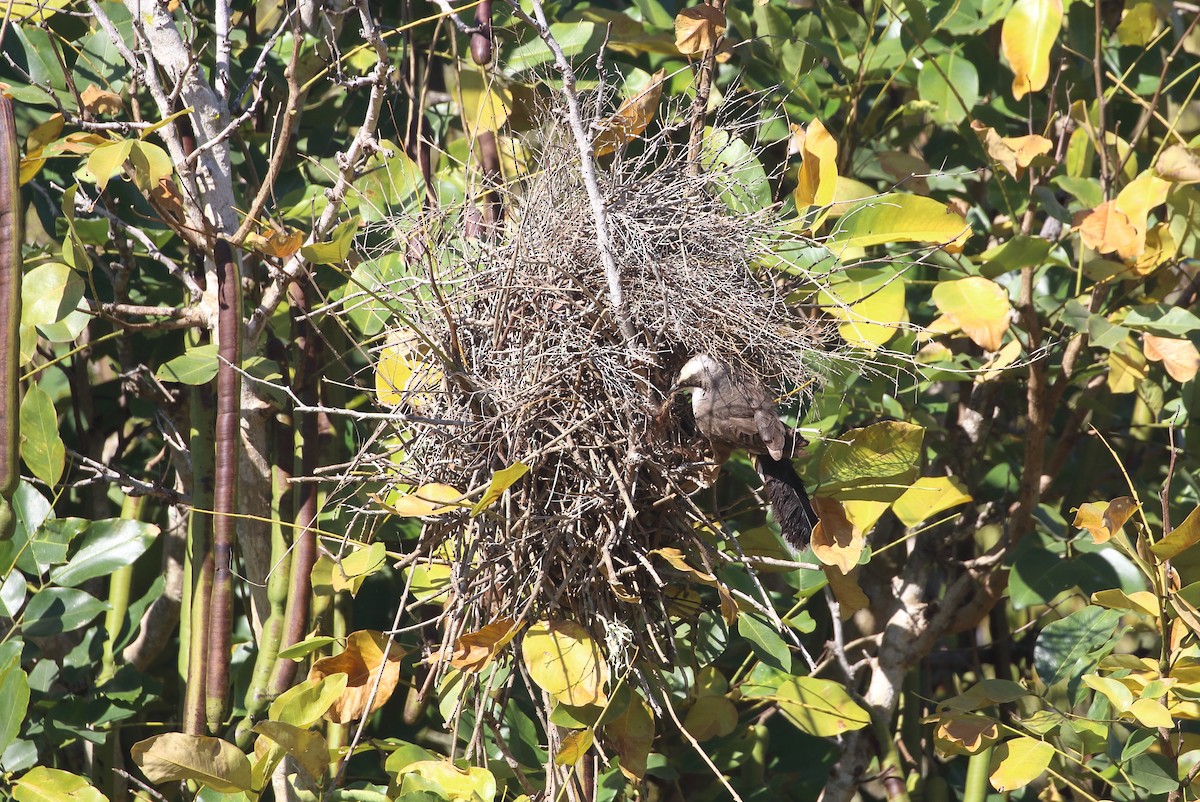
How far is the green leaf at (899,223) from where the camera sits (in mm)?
1804

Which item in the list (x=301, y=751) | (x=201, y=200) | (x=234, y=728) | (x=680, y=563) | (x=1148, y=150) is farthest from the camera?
(x=1148, y=150)

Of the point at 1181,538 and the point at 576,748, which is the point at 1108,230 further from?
the point at 576,748

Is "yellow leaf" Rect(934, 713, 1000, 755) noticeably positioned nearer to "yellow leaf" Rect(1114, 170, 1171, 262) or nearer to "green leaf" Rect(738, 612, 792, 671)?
"green leaf" Rect(738, 612, 792, 671)

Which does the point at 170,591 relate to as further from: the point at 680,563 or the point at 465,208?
the point at 680,563

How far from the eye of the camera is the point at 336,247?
170 cm

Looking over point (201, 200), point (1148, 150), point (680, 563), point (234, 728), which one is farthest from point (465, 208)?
point (1148, 150)

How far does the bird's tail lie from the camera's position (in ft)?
5.38

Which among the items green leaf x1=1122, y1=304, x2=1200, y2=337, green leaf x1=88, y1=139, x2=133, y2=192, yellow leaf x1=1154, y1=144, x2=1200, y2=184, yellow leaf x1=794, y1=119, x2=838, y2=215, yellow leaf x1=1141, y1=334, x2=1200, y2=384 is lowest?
yellow leaf x1=1141, y1=334, x2=1200, y2=384

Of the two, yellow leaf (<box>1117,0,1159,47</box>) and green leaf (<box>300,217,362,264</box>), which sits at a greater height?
yellow leaf (<box>1117,0,1159,47</box>)

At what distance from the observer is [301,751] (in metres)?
1.75

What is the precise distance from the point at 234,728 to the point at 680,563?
1.29 meters

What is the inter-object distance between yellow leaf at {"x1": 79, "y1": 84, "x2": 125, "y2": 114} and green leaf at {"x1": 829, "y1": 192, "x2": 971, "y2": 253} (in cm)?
A: 127

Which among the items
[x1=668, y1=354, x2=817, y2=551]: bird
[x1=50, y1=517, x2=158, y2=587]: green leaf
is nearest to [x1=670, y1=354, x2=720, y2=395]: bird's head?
[x1=668, y1=354, x2=817, y2=551]: bird

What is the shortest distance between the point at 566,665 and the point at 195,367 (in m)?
0.78
